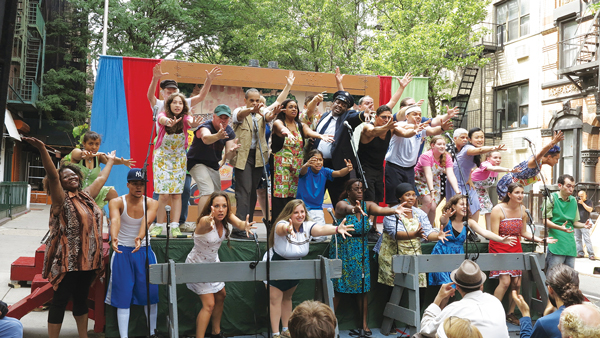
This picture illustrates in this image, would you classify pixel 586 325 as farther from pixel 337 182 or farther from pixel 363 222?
pixel 337 182

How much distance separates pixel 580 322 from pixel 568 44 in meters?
17.0

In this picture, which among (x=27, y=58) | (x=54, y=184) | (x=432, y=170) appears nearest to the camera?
(x=54, y=184)

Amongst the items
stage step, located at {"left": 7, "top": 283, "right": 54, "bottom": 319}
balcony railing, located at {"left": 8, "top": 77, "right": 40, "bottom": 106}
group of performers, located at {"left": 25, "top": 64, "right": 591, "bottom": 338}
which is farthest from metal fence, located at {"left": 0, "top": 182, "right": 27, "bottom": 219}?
stage step, located at {"left": 7, "top": 283, "right": 54, "bottom": 319}

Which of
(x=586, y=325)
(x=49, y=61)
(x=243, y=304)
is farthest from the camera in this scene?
(x=49, y=61)

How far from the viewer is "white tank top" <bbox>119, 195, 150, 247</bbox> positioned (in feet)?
17.0

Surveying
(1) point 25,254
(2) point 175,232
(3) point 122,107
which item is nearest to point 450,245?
(2) point 175,232

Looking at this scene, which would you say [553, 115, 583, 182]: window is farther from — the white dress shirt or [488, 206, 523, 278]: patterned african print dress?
the white dress shirt

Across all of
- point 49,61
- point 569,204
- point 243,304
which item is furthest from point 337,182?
point 49,61

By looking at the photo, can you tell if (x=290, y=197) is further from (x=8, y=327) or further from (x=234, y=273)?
(x=8, y=327)

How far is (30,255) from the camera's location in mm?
9211

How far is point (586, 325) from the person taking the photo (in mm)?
2971

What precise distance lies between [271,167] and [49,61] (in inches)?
886

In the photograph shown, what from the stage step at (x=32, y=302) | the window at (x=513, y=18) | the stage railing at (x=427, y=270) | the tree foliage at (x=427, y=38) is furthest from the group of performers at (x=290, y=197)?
the window at (x=513, y=18)

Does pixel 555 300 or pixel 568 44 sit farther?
pixel 568 44
